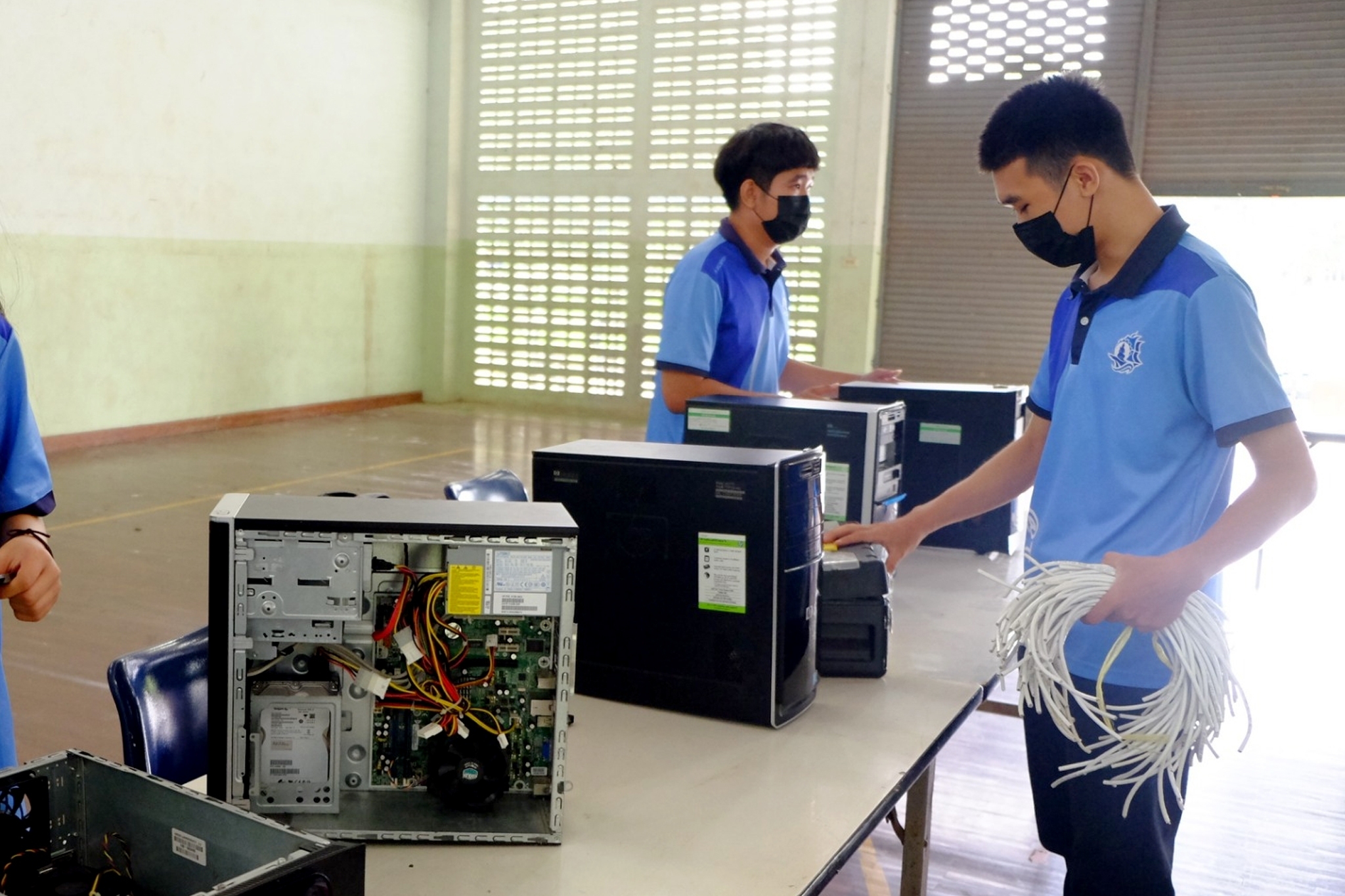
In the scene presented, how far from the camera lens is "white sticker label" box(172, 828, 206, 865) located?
3.03ft

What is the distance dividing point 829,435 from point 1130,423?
33.4 inches

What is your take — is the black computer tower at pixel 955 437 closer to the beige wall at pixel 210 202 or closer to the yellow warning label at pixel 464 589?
the yellow warning label at pixel 464 589

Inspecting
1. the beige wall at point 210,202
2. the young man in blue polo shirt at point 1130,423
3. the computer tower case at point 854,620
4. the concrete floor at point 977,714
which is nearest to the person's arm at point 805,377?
the concrete floor at point 977,714

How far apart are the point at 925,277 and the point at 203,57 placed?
5226mm

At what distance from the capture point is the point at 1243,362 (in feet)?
4.68

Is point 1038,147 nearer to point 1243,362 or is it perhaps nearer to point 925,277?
point 1243,362

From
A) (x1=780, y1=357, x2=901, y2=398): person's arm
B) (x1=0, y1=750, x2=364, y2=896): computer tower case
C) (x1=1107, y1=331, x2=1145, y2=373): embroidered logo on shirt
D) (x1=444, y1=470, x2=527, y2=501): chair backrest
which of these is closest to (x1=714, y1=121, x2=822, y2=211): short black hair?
(x1=780, y1=357, x2=901, y2=398): person's arm

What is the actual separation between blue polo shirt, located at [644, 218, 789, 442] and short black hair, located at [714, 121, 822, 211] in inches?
5.0

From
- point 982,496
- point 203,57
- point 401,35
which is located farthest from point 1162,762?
point 401,35

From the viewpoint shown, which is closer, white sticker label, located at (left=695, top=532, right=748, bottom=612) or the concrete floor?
white sticker label, located at (left=695, top=532, right=748, bottom=612)

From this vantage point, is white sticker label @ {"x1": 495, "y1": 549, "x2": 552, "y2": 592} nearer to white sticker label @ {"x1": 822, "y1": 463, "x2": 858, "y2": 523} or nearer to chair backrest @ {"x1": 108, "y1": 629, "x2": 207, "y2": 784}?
chair backrest @ {"x1": 108, "y1": 629, "x2": 207, "y2": 784}

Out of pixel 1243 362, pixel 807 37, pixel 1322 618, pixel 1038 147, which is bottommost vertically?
pixel 1322 618

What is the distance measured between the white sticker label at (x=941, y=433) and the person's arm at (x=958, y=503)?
2.56 feet

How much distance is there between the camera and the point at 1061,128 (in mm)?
1590
